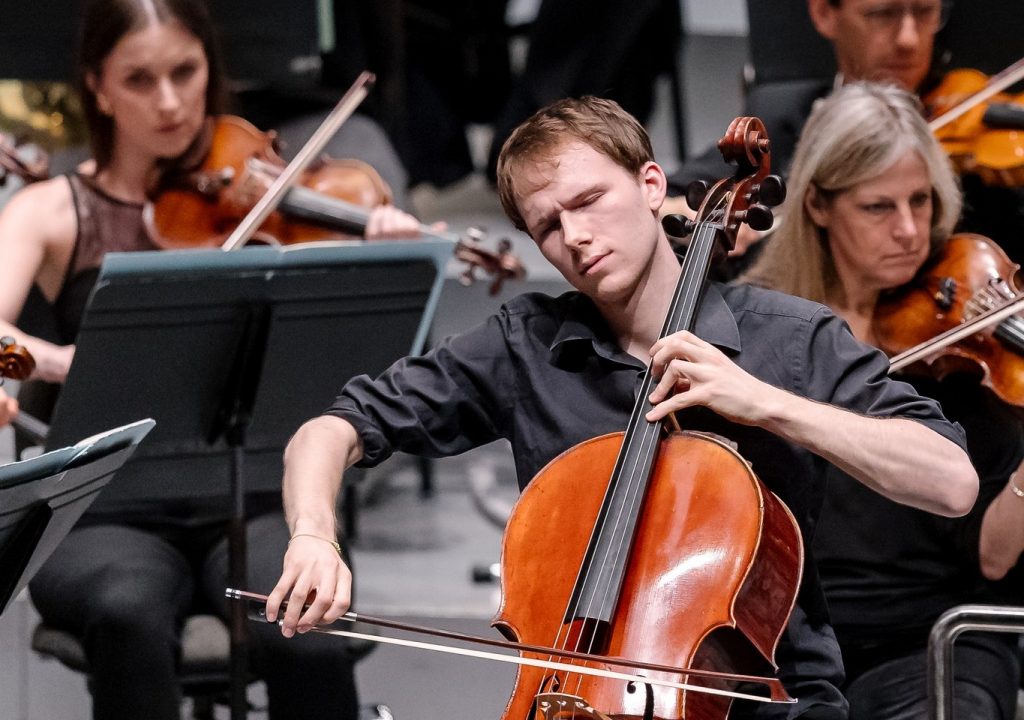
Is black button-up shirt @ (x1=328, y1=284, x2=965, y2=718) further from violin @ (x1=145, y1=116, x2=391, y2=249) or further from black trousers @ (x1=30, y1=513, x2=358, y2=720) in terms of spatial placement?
violin @ (x1=145, y1=116, x2=391, y2=249)

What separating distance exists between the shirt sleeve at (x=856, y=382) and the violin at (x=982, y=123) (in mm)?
811

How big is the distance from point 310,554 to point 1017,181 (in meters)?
1.36

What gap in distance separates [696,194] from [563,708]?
2.09ft

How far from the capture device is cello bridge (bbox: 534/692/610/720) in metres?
1.34

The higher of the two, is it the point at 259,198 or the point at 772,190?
the point at 772,190

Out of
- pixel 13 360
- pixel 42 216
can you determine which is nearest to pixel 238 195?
pixel 42 216

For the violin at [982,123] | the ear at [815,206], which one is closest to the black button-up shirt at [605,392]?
the ear at [815,206]

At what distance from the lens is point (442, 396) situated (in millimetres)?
1733

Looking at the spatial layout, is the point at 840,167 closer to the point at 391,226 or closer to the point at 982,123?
the point at 982,123

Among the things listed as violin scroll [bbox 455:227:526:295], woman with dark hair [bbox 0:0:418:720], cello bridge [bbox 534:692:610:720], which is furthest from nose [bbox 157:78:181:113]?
cello bridge [bbox 534:692:610:720]

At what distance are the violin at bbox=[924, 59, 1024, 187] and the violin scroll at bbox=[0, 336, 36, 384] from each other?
1351 mm

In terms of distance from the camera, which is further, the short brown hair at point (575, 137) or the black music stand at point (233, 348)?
the black music stand at point (233, 348)

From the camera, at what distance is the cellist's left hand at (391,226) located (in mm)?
2576

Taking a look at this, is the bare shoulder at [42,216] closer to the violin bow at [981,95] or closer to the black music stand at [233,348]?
the black music stand at [233,348]
